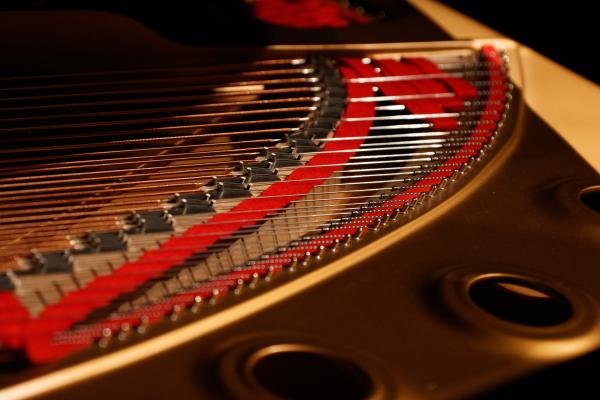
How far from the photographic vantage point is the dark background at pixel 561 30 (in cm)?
292

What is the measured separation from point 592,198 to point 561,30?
5.97ft

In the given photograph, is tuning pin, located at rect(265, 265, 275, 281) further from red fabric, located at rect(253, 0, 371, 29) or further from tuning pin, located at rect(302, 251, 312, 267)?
red fabric, located at rect(253, 0, 371, 29)

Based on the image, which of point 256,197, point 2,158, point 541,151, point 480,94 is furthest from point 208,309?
point 480,94

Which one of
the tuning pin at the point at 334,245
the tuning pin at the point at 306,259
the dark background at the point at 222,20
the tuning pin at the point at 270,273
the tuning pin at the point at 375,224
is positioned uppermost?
the dark background at the point at 222,20

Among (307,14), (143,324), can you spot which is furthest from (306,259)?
(307,14)

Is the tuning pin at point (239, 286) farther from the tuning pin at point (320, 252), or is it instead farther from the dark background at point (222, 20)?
the dark background at point (222, 20)

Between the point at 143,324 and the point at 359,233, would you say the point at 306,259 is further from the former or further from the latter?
the point at 143,324

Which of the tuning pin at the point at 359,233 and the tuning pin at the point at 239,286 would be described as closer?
the tuning pin at the point at 239,286

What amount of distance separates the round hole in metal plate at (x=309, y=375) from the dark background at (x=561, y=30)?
2.29m

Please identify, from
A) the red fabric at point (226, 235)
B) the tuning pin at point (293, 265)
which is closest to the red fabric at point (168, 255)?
the red fabric at point (226, 235)

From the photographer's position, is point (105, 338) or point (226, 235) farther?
point (226, 235)

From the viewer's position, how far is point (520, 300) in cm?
110

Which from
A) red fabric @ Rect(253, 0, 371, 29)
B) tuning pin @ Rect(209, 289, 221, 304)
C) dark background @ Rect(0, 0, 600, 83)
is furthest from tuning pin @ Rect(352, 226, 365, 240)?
red fabric @ Rect(253, 0, 371, 29)

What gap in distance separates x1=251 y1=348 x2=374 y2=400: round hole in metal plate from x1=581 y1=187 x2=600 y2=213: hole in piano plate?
65cm
